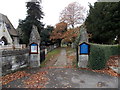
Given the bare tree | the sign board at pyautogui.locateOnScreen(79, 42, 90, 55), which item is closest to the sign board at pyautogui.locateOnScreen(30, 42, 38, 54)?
the sign board at pyautogui.locateOnScreen(79, 42, 90, 55)

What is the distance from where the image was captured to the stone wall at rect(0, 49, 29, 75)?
5990 millimetres

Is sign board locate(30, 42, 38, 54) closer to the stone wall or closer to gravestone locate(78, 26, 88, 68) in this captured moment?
the stone wall

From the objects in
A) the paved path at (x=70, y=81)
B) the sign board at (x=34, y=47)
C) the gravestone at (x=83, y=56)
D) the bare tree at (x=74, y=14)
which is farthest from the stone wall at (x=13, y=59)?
the bare tree at (x=74, y=14)

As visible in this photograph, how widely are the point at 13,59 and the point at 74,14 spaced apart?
16099mm

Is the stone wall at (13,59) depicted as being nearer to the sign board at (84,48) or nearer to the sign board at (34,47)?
the sign board at (34,47)

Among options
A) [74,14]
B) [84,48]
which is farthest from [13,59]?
[74,14]

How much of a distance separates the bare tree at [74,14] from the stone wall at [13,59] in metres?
14.0

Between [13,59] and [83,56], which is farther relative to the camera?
[83,56]

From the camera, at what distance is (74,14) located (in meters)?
19.0

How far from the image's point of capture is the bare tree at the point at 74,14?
18953mm

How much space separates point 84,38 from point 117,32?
8340mm

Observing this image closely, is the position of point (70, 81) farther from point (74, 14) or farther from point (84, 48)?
point (74, 14)

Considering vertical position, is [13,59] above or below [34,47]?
below

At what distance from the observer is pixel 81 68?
7.57 meters
